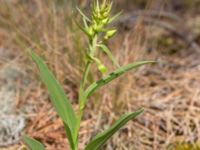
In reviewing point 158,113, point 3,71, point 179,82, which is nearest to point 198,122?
point 158,113

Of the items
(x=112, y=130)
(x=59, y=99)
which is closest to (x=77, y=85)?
(x=59, y=99)

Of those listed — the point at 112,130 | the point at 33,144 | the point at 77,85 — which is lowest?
the point at 112,130

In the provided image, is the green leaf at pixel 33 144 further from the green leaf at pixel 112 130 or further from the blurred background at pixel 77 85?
the blurred background at pixel 77 85

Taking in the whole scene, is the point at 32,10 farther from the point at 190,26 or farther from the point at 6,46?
the point at 190,26

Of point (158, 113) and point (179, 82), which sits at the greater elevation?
point (179, 82)

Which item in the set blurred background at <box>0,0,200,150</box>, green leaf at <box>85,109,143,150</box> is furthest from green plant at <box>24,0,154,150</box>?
blurred background at <box>0,0,200,150</box>

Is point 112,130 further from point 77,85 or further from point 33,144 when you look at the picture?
point 77,85
